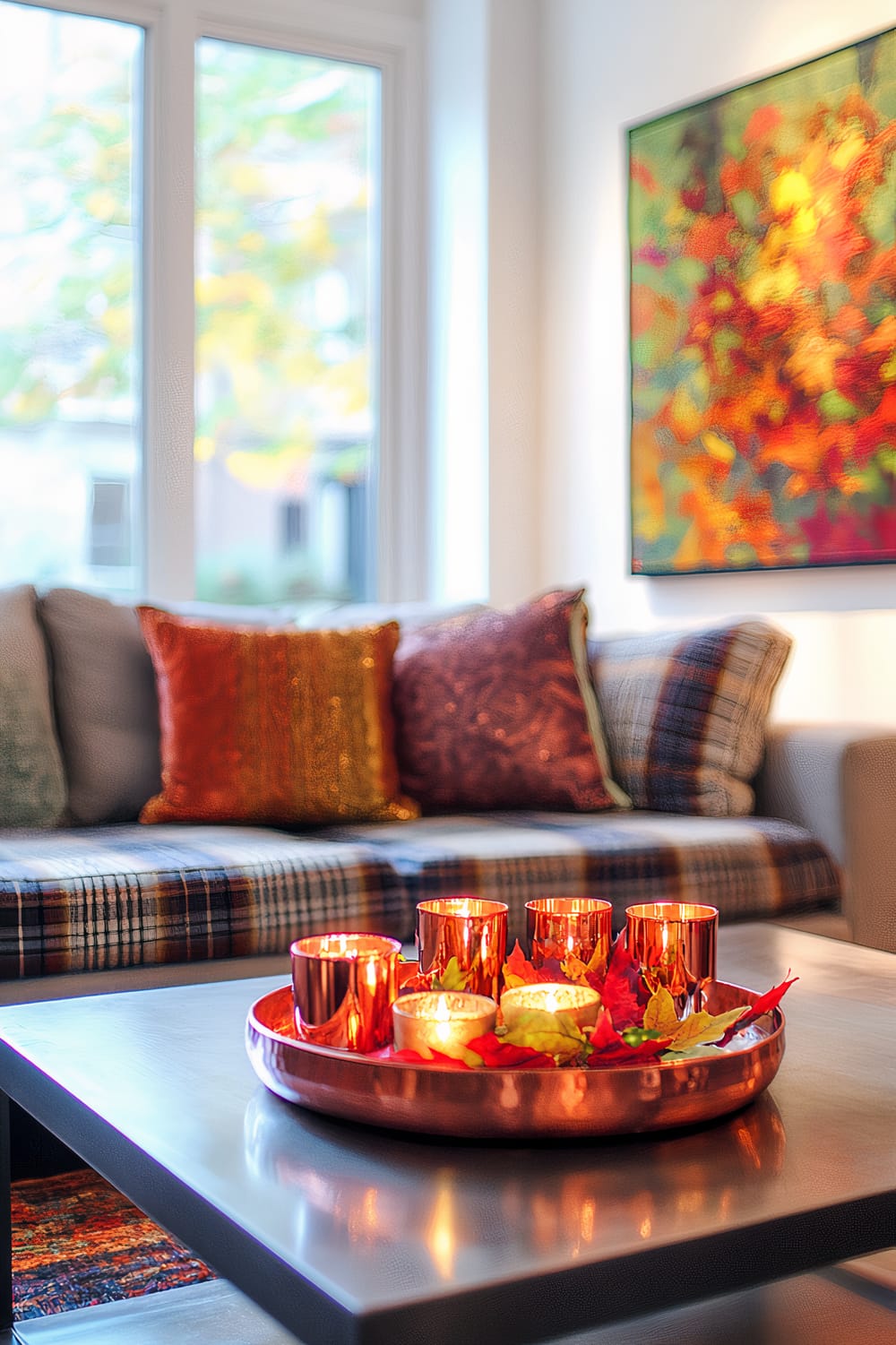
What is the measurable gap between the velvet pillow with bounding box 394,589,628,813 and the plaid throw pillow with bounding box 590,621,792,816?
0.07 meters

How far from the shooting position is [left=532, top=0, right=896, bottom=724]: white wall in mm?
2898

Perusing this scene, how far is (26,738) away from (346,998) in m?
1.50

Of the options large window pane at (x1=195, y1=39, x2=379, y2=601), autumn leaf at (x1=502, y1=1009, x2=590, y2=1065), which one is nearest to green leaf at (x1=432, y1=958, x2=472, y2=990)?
autumn leaf at (x1=502, y1=1009, x2=590, y2=1065)

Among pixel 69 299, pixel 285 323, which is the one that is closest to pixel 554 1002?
pixel 69 299

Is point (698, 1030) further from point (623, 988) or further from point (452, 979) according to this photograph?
point (452, 979)

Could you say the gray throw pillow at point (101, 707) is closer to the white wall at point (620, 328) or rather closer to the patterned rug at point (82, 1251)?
the patterned rug at point (82, 1251)

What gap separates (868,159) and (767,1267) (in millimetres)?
2402

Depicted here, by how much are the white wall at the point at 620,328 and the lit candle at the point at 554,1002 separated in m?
1.87

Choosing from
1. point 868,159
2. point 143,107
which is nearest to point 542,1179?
point 868,159

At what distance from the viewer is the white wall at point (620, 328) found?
2898 millimetres

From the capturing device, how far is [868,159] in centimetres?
278

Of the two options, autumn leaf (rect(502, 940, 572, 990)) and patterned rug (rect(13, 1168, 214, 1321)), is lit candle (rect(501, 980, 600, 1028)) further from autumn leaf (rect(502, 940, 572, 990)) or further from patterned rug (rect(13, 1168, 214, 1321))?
patterned rug (rect(13, 1168, 214, 1321))

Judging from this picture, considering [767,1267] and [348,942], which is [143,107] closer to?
[348,942]

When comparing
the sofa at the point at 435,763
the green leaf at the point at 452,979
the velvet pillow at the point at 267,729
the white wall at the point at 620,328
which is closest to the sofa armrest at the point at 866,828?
the sofa at the point at 435,763
